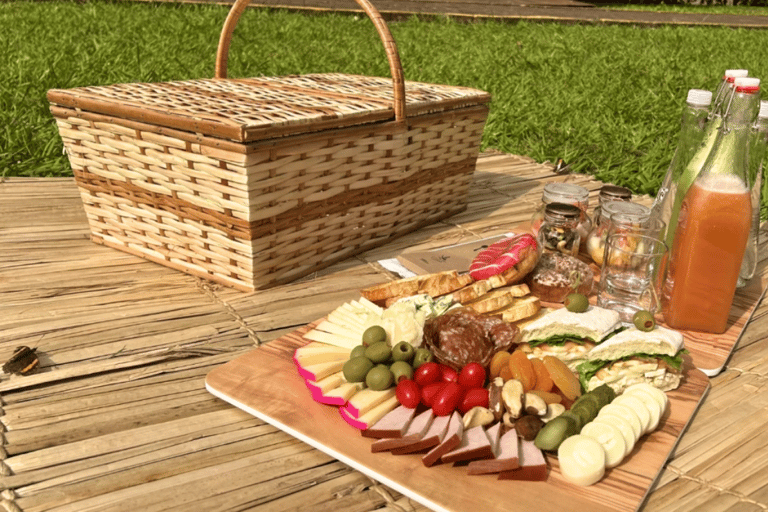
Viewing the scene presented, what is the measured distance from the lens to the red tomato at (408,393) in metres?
1.54

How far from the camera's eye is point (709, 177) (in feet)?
6.11

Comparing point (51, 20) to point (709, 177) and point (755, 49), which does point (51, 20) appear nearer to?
point (709, 177)

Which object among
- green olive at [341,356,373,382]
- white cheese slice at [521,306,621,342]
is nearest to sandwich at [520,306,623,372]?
white cheese slice at [521,306,621,342]

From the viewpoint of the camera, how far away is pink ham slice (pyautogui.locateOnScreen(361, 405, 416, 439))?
1446 millimetres

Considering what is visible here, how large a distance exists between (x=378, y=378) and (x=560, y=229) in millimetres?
1020

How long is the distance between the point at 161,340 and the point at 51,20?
19.0 ft

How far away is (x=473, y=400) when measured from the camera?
5.11 feet

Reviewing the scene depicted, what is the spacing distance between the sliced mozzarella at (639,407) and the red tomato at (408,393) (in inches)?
17.1

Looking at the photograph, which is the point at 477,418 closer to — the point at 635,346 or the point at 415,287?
the point at 635,346

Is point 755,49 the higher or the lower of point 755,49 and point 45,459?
the higher

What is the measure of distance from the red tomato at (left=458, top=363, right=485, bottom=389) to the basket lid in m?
0.90

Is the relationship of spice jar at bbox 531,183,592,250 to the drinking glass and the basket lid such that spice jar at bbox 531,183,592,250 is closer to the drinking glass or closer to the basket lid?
the drinking glass

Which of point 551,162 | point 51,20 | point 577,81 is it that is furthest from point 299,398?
point 51,20

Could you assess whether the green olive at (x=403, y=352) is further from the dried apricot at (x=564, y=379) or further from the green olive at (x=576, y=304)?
the green olive at (x=576, y=304)
